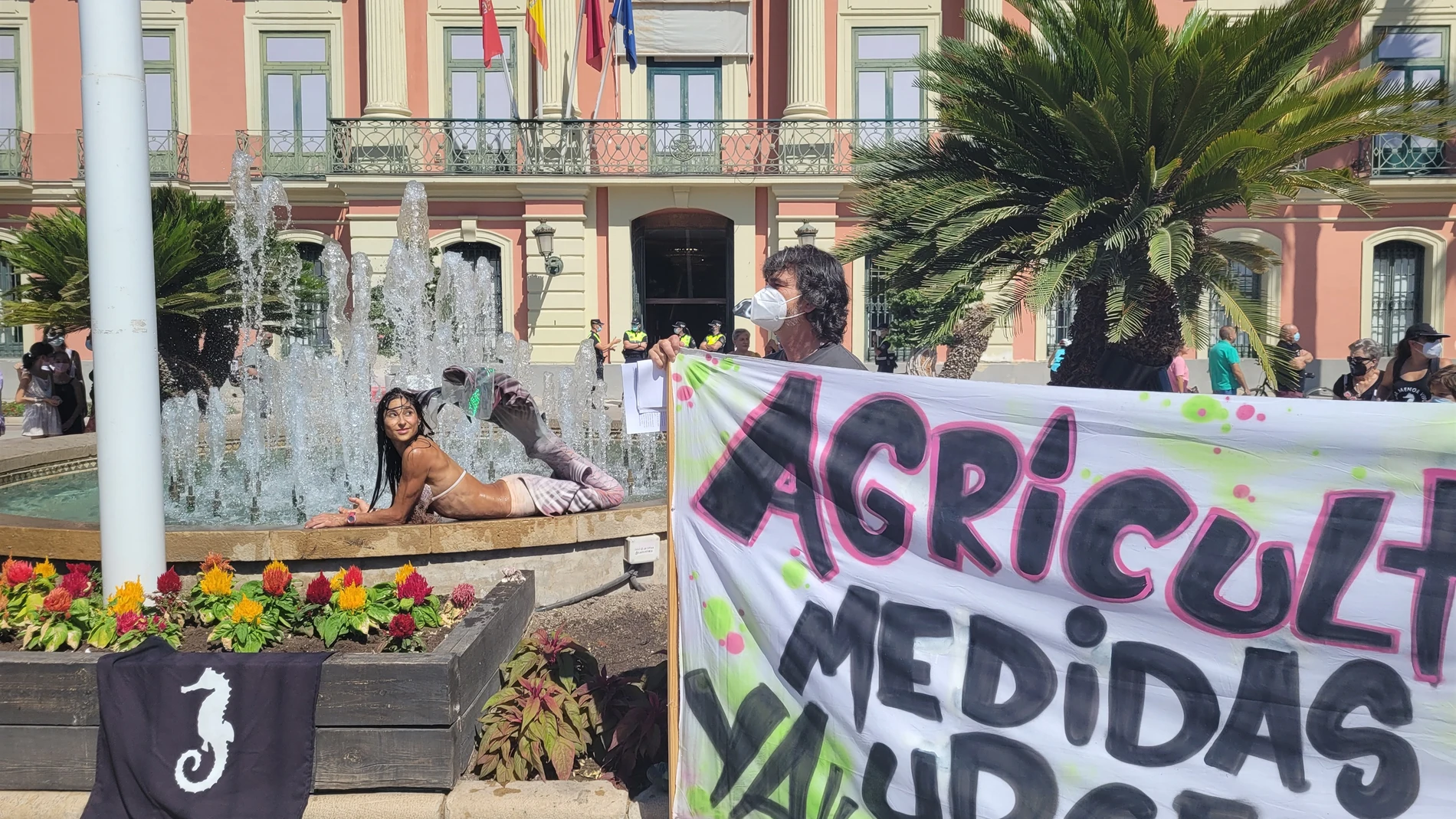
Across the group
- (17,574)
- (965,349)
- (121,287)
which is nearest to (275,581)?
(17,574)

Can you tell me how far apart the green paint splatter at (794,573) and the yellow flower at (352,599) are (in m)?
1.63

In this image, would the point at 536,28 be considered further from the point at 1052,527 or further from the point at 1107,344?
the point at 1052,527

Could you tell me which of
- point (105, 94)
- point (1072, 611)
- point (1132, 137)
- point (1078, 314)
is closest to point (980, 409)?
point (1072, 611)

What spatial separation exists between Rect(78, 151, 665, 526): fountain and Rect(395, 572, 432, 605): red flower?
1626mm

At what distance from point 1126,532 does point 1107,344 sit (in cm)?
501

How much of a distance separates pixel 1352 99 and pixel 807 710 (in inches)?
239

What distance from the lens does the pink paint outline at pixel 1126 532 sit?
2744 millimetres

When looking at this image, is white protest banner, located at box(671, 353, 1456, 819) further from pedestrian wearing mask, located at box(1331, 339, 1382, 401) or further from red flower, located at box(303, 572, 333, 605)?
pedestrian wearing mask, located at box(1331, 339, 1382, 401)

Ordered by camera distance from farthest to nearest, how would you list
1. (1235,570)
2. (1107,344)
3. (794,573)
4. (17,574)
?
1. (1107,344)
2. (17,574)
3. (794,573)
4. (1235,570)

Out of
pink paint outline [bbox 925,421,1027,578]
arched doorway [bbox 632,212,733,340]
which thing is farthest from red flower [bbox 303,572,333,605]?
arched doorway [bbox 632,212,733,340]

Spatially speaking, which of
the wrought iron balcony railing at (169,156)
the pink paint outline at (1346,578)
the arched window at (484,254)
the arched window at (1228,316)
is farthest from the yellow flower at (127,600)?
the wrought iron balcony railing at (169,156)

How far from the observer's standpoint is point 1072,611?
2809 mm

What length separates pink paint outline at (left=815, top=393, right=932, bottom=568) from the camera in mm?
2996

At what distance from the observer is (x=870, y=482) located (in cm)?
305
